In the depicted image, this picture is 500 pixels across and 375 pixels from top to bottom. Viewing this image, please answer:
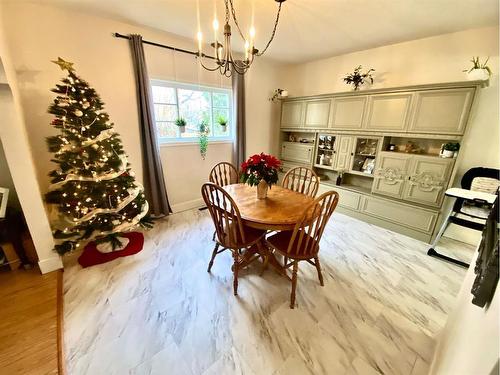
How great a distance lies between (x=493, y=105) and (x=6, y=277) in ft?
17.5

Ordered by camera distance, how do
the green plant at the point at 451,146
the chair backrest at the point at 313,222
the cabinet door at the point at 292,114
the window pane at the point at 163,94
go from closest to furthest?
the chair backrest at the point at 313,222
the green plant at the point at 451,146
the window pane at the point at 163,94
the cabinet door at the point at 292,114

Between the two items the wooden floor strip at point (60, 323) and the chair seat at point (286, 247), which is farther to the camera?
the chair seat at point (286, 247)

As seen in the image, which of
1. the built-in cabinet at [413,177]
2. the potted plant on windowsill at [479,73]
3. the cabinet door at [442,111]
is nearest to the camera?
the potted plant on windowsill at [479,73]

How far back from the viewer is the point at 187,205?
3516 millimetres

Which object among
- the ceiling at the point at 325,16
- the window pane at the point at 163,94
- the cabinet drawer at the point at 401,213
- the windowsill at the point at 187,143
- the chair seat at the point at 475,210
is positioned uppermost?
the ceiling at the point at 325,16

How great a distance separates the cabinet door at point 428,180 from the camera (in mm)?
2484

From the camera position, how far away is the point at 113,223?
221 cm

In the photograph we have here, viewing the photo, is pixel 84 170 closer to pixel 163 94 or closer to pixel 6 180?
pixel 6 180

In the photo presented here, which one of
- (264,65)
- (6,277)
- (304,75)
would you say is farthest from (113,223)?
(304,75)

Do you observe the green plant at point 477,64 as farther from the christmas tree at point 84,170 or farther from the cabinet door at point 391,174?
the christmas tree at point 84,170

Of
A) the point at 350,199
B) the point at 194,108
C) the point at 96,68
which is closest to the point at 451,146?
the point at 350,199

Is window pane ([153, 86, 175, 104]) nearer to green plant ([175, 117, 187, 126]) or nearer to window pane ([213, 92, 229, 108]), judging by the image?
green plant ([175, 117, 187, 126])

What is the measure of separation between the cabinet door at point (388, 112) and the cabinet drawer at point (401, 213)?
104 cm

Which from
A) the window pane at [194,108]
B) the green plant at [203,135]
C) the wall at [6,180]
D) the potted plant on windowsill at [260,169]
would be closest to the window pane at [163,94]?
the window pane at [194,108]
